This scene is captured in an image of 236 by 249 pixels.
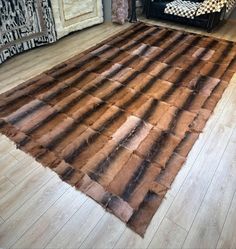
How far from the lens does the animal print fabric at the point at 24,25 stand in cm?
265

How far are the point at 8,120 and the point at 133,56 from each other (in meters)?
1.72

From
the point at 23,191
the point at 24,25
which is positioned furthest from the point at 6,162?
the point at 24,25

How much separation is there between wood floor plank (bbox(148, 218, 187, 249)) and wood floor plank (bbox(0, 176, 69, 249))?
25.7 inches

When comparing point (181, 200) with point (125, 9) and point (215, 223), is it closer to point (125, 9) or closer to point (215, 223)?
point (215, 223)

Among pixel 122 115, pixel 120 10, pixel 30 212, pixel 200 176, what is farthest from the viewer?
pixel 120 10

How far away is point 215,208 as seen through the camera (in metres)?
1.44

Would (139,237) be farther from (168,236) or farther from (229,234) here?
(229,234)

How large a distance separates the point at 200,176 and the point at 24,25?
2659 mm

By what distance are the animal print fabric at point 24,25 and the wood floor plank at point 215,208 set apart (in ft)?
8.63

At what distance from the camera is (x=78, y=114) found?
209cm

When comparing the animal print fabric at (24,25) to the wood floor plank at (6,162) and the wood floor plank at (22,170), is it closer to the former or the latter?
the wood floor plank at (6,162)

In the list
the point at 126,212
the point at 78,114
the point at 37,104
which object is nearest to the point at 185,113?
the point at 78,114

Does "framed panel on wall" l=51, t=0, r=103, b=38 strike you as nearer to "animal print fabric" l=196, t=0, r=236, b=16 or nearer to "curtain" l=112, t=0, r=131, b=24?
"curtain" l=112, t=0, r=131, b=24

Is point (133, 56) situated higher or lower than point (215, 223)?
higher
